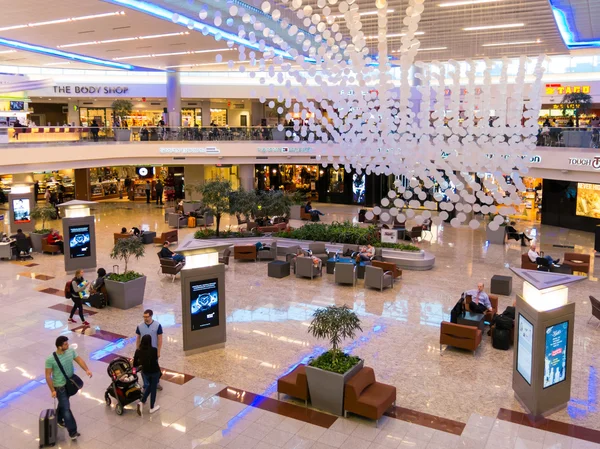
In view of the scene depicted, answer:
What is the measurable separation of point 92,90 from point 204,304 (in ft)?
88.0

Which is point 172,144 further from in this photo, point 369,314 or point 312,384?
point 312,384

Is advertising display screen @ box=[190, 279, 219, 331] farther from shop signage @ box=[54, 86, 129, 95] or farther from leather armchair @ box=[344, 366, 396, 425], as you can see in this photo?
shop signage @ box=[54, 86, 129, 95]

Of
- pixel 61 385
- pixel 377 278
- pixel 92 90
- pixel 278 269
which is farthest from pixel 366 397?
pixel 92 90

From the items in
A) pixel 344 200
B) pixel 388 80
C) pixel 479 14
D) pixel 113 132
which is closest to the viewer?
pixel 388 80

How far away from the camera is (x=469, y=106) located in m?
8.44

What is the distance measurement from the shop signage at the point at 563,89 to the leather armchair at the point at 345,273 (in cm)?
1871

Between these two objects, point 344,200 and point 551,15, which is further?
point 344,200

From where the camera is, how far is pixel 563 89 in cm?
2912

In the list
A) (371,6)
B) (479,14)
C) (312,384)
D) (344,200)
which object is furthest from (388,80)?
(344,200)

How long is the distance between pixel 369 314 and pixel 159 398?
17.8 feet

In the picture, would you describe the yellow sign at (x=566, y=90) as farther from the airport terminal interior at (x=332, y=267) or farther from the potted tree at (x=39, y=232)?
the potted tree at (x=39, y=232)

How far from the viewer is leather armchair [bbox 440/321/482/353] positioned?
34.1 feet

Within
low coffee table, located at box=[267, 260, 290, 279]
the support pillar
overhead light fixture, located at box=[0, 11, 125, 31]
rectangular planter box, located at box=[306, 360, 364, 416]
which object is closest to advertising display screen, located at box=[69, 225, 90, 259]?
low coffee table, located at box=[267, 260, 290, 279]

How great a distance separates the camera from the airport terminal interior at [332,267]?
805cm
